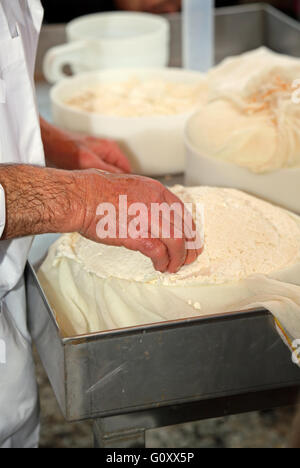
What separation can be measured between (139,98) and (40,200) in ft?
3.04

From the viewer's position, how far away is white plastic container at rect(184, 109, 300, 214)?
4.35 ft

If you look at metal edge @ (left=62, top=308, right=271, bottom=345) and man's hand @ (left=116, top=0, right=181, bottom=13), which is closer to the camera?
metal edge @ (left=62, top=308, right=271, bottom=345)

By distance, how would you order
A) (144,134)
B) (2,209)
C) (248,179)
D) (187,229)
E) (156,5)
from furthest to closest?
(156,5) < (144,134) < (248,179) < (187,229) < (2,209)

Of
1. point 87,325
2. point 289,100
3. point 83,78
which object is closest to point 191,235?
point 87,325

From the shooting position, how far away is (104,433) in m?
1.16

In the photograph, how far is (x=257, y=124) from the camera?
4.55ft

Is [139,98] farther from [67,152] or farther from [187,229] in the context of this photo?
[187,229]

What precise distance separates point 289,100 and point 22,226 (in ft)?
2.18

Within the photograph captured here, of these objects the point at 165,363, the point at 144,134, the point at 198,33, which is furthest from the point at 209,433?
the point at 198,33

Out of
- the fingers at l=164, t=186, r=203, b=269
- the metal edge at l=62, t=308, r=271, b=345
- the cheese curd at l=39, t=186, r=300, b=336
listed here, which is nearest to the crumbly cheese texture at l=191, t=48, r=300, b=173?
the cheese curd at l=39, t=186, r=300, b=336

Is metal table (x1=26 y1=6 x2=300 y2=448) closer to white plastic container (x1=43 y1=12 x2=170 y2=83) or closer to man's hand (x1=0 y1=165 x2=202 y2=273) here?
man's hand (x1=0 y1=165 x2=202 y2=273)

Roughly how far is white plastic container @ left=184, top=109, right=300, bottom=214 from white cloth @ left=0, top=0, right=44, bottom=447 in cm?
39

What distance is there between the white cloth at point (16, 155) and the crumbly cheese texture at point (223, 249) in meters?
0.10

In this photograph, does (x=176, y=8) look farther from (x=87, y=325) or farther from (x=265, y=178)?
(x=87, y=325)
